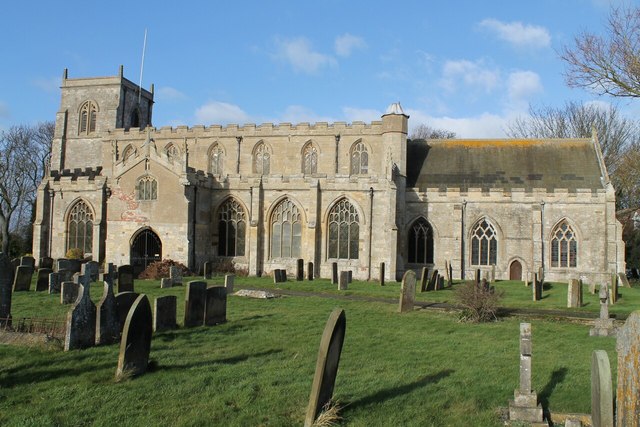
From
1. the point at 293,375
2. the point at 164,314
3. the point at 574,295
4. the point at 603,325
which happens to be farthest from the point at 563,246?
the point at 293,375

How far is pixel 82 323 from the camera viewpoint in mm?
9688

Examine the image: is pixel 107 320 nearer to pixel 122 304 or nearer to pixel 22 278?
pixel 122 304

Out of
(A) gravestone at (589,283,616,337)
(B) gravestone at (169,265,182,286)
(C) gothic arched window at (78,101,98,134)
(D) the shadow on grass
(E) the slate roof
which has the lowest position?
(D) the shadow on grass

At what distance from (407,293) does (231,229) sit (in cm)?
1472

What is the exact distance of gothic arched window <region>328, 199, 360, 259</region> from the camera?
87.2 feet

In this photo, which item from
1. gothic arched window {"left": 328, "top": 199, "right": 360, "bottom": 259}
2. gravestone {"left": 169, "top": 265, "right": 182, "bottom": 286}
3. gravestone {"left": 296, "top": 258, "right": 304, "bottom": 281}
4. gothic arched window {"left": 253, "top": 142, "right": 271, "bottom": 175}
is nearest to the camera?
→ gravestone {"left": 169, "top": 265, "right": 182, "bottom": 286}

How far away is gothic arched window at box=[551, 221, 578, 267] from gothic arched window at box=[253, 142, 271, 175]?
53.2ft

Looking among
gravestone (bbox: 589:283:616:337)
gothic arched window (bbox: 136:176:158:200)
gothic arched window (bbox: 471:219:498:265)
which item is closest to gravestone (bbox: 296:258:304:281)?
gothic arched window (bbox: 136:176:158:200)

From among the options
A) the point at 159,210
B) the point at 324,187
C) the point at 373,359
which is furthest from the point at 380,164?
the point at 373,359

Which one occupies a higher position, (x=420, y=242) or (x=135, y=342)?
(x=420, y=242)

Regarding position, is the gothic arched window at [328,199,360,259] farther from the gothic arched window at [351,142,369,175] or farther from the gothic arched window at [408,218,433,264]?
the gothic arched window at [351,142,369,175]

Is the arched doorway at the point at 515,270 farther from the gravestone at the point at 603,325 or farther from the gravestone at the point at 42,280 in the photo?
the gravestone at the point at 42,280

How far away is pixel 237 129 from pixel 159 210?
912 cm

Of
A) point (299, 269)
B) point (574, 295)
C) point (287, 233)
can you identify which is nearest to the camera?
point (574, 295)
